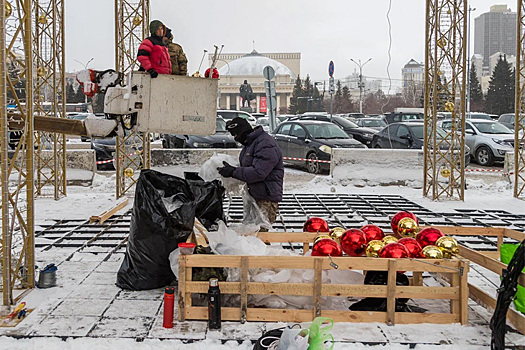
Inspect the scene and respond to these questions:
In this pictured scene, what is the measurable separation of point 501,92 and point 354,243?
5189cm

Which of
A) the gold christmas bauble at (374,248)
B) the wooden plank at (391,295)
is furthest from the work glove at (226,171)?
the wooden plank at (391,295)

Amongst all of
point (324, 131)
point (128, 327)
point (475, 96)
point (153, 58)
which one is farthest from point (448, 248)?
point (475, 96)

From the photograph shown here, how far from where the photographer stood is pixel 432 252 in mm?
4902

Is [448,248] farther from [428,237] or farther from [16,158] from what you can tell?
[16,158]

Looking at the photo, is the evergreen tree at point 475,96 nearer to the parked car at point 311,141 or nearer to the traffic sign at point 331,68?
the traffic sign at point 331,68

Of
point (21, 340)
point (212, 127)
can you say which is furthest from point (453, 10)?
point (21, 340)

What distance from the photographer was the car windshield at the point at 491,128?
761 inches

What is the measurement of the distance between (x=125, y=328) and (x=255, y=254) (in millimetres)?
1329

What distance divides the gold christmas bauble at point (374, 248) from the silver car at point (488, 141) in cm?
1462

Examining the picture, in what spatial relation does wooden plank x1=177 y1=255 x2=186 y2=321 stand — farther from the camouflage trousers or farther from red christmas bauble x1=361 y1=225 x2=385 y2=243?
the camouflage trousers

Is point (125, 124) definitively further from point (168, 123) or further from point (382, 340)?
point (382, 340)

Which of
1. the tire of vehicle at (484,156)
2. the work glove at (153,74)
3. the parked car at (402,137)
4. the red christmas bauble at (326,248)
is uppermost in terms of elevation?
the work glove at (153,74)

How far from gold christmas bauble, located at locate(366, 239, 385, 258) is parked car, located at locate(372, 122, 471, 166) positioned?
1281 centimetres

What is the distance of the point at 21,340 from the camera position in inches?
169
